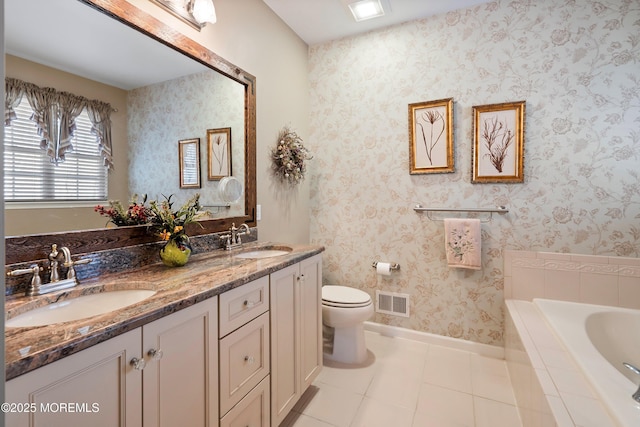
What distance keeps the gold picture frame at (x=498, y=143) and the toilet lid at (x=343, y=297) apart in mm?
1224

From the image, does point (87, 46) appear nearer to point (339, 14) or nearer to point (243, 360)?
point (243, 360)

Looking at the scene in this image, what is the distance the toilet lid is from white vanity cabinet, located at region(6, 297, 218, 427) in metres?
1.15

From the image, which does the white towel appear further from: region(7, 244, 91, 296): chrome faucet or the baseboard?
region(7, 244, 91, 296): chrome faucet

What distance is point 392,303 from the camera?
8.25 feet

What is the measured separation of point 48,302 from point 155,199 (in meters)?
0.64

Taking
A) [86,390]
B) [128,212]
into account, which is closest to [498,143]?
[128,212]

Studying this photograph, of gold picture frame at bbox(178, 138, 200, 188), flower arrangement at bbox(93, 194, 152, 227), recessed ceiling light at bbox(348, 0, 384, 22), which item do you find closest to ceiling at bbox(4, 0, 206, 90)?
gold picture frame at bbox(178, 138, 200, 188)

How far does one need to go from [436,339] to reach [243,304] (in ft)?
6.02

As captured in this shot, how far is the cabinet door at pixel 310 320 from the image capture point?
5.43 ft

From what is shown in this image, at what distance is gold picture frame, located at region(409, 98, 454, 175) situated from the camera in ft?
7.37

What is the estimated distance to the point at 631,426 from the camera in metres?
0.91

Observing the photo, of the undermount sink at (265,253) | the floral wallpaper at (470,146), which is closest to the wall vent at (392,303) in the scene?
the floral wallpaper at (470,146)

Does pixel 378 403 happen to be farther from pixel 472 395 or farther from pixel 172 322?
pixel 172 322

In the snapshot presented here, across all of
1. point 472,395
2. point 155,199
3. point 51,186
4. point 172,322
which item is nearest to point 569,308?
point 472,395
